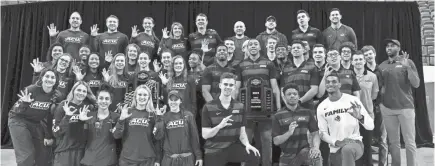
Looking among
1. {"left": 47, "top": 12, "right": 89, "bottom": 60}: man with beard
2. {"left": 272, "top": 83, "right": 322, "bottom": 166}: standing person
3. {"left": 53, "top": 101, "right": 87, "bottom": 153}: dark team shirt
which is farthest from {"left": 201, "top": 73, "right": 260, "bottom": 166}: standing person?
{"left": 47, "top": 12, "right": 89, "bottom": 60}: man with beard

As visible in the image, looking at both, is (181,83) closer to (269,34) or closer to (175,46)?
(175,46)

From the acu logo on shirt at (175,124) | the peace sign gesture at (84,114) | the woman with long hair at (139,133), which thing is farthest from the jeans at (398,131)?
the peace sign gesture at (84,114)

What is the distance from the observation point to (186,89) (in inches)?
223

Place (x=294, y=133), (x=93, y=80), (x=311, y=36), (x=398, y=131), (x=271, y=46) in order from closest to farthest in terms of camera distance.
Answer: (x=294, y=133) < (x=398, y=131) < (x=93, y=80) < (x=271, y=46) < (x=311, y=36)

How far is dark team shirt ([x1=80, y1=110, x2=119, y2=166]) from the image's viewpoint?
4.71m

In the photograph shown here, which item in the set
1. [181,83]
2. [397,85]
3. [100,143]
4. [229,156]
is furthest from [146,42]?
[397,85]

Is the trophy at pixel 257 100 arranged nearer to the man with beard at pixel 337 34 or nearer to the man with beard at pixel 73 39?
the man with beard at pixel 337 34

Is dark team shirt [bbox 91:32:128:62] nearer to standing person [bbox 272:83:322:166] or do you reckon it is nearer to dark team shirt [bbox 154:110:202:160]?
dark team shirt [bbox 154:110:202:160]

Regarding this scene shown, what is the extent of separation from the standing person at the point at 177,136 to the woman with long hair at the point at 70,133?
99cm

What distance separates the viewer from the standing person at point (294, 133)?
4.54 metres

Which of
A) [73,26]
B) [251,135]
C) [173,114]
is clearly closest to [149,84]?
[173,114]

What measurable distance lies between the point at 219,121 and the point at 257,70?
1354 millimetres

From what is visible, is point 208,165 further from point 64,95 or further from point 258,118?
point 64,95

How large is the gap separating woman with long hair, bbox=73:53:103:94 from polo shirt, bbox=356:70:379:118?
3954mm
